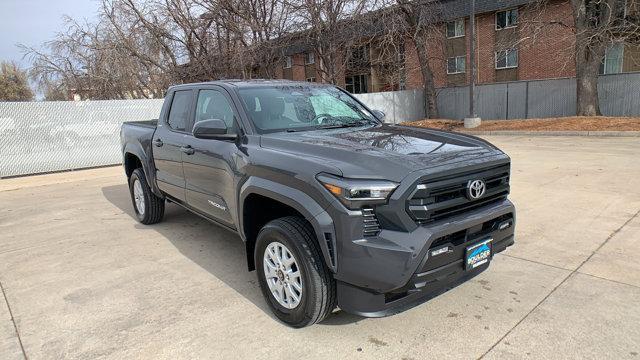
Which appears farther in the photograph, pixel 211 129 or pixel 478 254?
pixel 211 129

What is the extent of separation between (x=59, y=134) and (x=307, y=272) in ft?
43.4

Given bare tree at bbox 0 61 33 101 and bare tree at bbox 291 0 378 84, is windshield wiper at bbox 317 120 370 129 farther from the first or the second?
bare tree at bbox 0 61 33 101

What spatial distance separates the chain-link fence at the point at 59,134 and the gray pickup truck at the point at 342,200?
11.1 m

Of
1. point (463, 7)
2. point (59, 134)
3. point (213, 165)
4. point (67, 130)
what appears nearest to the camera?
point (213, 165)

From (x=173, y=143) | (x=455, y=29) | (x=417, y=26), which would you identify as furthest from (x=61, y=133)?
(x=455, y=29)

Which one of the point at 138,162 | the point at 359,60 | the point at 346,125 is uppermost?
the point at 359,60

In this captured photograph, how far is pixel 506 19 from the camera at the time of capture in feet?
91.7

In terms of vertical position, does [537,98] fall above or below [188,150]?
below

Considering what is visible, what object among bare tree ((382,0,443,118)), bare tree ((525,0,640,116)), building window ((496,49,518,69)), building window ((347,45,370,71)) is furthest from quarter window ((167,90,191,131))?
building window ((496,49,518,69))

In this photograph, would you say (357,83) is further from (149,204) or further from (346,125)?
(346,125)

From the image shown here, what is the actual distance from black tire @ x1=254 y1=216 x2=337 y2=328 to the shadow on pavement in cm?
33

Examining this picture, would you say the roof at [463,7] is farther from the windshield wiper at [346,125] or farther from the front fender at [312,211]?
the front fender at [312,211]

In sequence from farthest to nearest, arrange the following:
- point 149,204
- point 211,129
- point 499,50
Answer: point 499,50
point 149,204
point 211,129

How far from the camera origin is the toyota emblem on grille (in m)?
2.95
